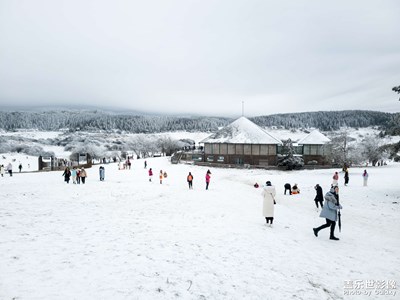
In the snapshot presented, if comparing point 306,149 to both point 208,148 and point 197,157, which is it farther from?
point 197,157

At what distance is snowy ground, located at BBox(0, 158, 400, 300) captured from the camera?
6.00m

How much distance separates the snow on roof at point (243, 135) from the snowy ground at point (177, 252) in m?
38.4

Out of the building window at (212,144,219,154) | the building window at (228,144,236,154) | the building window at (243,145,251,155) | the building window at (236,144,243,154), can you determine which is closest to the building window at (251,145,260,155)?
the building window at (243,145,251,155)

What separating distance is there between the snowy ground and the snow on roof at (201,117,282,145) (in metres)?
38.4

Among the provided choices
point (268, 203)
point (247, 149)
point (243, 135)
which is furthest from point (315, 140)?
point (268, 203)

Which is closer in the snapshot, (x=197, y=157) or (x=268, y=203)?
(x=268, y=203)

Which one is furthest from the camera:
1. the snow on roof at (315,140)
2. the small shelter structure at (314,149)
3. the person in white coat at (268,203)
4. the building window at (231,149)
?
the snow on roof at (315,140)

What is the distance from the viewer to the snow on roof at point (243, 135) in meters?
53.6

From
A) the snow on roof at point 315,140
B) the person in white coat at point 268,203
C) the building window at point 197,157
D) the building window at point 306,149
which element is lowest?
the person in white coat at point 268,203

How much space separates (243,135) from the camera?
180ft

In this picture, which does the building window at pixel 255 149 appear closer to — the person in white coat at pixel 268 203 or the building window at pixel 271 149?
the building window at pixel 271 149

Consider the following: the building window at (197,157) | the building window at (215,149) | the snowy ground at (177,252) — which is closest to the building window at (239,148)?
the building window at (215,149)

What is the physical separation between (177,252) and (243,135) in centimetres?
4814

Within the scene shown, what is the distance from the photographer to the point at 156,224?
1103 cm
